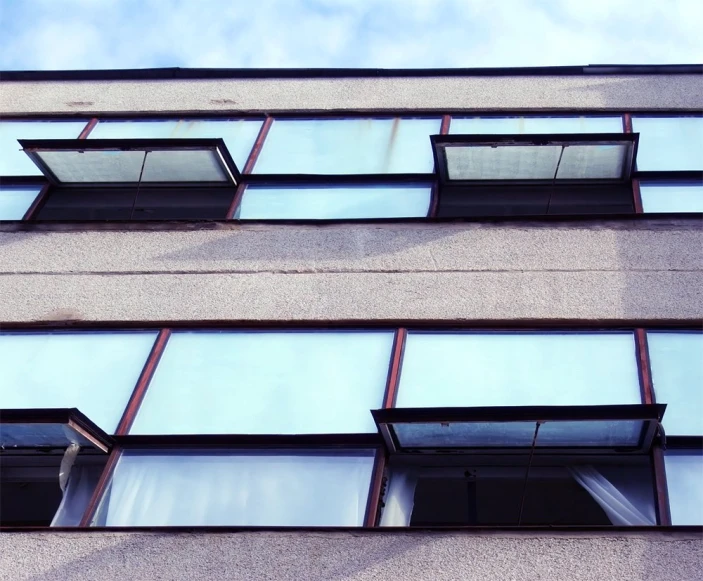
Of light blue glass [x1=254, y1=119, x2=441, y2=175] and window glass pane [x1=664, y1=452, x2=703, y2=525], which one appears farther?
light blue glass [x1=254, y1=119, x2=441, y2=175]

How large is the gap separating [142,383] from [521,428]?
2.58 meters

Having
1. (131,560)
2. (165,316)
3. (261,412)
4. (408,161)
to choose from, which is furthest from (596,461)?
(408,161)

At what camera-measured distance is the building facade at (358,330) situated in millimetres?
5352

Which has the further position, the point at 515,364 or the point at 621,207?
the point at 621,207

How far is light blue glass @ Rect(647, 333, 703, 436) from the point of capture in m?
5.86

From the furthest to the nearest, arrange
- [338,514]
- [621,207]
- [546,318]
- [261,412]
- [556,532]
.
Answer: [621,207] < [546,318] < [261,412] < [338,514] < [556,532]

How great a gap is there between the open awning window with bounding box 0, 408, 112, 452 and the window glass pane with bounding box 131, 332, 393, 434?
356 mm

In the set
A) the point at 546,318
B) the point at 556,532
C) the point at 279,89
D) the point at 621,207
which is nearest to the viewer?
the point at 556,532

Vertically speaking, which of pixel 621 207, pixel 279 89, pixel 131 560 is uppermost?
pixel 279 89

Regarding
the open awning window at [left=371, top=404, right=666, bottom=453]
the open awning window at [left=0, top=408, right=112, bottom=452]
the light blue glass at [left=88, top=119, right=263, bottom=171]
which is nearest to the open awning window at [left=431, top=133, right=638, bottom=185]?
the light blue glass at [left=88, top=119, right=263, bottom=171]

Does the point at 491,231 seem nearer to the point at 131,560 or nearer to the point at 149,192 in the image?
the point at 149,192

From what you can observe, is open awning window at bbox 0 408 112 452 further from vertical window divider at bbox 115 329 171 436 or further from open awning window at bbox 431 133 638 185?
open awning window at bbox 431 133 638 185

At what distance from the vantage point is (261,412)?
623 cm

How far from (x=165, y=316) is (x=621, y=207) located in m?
4.06
